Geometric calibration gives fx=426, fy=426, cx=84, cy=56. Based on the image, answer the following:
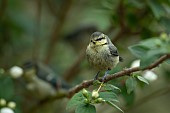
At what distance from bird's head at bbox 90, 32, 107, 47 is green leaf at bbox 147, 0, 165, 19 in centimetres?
46

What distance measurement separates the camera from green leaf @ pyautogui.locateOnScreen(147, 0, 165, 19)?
1.52 meters

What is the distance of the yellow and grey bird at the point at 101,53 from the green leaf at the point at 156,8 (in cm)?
42

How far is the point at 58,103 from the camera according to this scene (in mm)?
1992

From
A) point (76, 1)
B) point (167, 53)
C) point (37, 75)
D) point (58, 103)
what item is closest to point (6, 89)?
point (37, 75)

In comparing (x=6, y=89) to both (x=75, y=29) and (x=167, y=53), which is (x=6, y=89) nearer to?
(x=167, y=53)

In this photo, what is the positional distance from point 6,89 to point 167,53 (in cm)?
77

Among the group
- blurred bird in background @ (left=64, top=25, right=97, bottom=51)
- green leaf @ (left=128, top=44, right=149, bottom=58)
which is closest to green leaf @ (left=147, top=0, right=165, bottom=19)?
green leaf @ (left=128, top=44, right=149, bottom=58)

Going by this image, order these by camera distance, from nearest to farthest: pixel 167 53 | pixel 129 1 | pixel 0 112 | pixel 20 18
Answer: pixel 167 53 → pixel 0 112 → pixel 129 1 → pixel 20 18

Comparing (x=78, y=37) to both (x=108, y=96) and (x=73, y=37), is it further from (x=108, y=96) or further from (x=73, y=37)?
(x=108, y=96)

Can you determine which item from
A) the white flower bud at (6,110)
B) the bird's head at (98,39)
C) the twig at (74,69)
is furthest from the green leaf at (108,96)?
the twig at (74,69)

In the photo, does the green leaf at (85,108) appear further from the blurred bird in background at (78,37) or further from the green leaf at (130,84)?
the blurred bird in background at (78,37)

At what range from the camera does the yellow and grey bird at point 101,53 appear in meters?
1.11

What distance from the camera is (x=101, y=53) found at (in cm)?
114

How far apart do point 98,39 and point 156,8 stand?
20.0 inches
